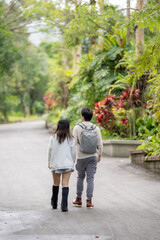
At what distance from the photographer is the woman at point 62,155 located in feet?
20.8

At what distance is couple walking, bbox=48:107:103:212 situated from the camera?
6367 mm

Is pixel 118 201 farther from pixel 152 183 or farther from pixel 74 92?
pixel 74 92

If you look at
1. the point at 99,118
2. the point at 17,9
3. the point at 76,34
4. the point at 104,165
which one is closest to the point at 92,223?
the point at 104,165

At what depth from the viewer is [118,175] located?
958 cm

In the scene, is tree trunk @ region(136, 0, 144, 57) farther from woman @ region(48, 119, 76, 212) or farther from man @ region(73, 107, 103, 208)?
woman @ region(48, 119, 76, 212)

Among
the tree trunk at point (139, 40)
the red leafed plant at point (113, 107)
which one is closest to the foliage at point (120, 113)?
the red leafed plant at point (113, 107)

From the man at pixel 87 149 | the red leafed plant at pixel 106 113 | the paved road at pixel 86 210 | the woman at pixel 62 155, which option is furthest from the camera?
the red leafed plant at pixel 106 113

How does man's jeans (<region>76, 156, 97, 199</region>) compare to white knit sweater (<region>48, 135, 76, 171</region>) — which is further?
man's jeans (<region>76, 156, 97, 199</region>)

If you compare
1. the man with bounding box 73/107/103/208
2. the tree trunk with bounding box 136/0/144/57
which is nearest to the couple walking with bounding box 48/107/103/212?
the man with bounding box 73/107/103/208

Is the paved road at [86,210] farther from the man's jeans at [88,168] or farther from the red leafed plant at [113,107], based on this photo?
the red leafed plant at [113,107]

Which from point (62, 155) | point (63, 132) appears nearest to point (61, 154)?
point (62, 155)

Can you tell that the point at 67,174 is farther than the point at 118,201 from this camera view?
No

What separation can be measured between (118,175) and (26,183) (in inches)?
89.9

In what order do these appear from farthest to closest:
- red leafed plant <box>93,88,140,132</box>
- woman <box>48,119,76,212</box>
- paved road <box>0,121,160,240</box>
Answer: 1. red leafed plant <box>93,88,140,132</box>
2. woman <box>48,119,76,212</box>
3. paved road <box>0,121,160,240</box>
